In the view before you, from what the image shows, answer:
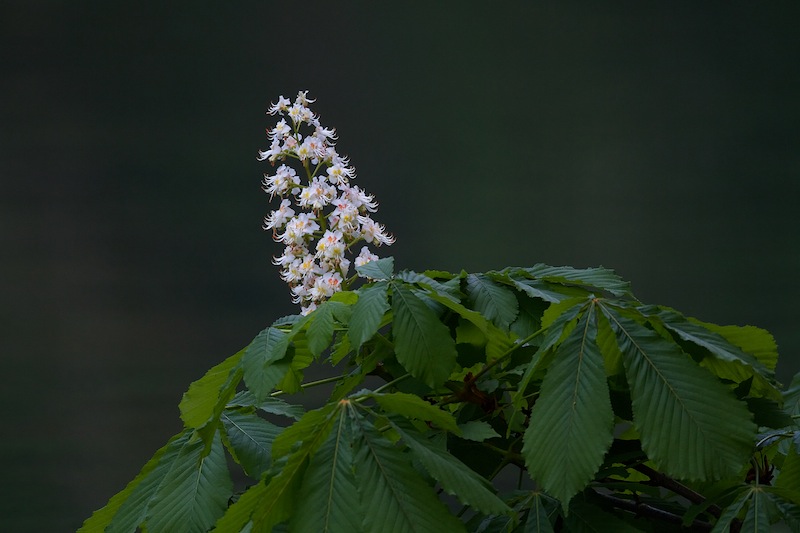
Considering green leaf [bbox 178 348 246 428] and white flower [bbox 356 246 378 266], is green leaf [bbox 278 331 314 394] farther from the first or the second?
white flower [bbox 356 246 378 266]

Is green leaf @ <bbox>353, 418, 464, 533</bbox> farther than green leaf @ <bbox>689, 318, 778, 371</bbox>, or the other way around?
green leaf @ <bbox>689, 318, 778, 371</bbox>

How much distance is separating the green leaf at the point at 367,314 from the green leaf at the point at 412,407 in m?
0.06

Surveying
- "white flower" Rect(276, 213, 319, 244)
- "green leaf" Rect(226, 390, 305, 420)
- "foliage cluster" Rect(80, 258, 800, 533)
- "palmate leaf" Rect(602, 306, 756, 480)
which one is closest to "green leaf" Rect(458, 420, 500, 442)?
"foliage cluster" Rect(80, 258, 800, 533)

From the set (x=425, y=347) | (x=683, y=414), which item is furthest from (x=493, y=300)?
(x=683, y=414)

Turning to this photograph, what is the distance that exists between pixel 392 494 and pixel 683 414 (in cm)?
19

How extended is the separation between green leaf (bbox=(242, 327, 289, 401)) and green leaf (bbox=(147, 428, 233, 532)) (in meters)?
0.06

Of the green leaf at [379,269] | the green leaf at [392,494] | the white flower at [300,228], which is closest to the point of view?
the green leaf at [392,494]

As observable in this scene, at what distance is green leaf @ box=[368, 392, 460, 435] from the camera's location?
55 cm

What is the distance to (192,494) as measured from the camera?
64 cm

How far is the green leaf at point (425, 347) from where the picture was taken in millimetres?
619

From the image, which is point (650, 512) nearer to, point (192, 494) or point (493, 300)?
point (493, 300)

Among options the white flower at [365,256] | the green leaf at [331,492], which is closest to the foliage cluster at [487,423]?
the green leaf at [331,492]

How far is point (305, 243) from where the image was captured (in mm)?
918

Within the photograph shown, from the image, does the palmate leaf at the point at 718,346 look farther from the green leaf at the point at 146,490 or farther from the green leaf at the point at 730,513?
the green leaf at the point at 146,490
